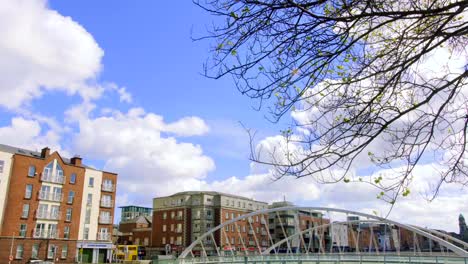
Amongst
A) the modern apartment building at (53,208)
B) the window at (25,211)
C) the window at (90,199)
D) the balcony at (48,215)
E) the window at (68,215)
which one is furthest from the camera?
the window at (90,199)

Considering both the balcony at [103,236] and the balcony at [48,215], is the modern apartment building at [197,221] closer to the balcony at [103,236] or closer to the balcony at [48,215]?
the balcony at [103,236]

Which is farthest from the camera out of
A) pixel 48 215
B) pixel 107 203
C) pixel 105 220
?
pixel 107 203

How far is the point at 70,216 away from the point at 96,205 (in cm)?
395

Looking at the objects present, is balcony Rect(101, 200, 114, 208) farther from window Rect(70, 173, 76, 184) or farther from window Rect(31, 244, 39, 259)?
window Rect(31, 244, 39, 259)

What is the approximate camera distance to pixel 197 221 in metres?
80.6

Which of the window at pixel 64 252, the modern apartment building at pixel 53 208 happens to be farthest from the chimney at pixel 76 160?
the window at pixel 64 252

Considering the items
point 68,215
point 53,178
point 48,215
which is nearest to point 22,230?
point 48,215

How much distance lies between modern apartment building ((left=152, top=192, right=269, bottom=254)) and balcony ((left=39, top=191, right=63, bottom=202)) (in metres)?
31.7

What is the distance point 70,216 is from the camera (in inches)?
2042

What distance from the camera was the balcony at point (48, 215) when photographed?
4873 centimetres

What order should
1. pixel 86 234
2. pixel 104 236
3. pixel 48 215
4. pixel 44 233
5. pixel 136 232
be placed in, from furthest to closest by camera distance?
pixel 136 232 → pixel 104 236 → pixel 86 234 → pixel 48 215 → pixel 44 233

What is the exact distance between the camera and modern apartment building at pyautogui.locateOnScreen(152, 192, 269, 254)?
264ft

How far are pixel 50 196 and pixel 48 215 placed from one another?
2208 millimetres

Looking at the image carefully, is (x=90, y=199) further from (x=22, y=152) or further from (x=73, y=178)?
(x=22, y=152)
